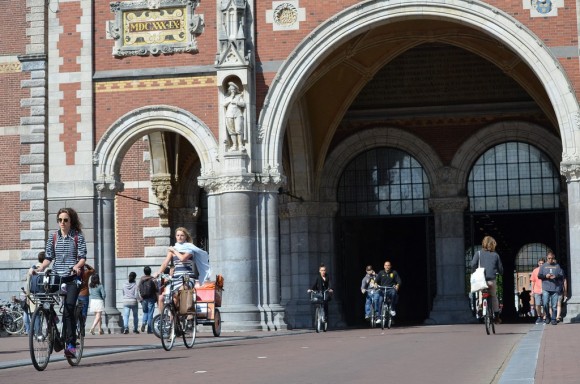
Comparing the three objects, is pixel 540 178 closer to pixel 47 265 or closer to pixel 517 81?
pixel 517 81

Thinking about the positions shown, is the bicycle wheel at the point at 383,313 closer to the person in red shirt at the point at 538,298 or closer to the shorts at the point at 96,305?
the person in red shirt at the point at 538,298

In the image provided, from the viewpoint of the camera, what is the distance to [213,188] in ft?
88.7

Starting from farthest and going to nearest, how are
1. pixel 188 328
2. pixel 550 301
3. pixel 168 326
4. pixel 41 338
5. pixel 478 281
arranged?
pixel 550 301 < pixel 478 281 < pixel 188 328 < pixel 168 326 < pixel 41 338

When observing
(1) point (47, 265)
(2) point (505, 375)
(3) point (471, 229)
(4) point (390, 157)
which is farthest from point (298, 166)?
(2) point (505, 375)

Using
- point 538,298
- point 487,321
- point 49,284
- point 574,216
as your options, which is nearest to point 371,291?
point 538,298

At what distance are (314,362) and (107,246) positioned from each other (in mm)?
14197

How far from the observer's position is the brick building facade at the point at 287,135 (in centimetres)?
2667

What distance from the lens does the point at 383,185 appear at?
33.8 metres

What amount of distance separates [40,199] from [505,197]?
12.2 metres

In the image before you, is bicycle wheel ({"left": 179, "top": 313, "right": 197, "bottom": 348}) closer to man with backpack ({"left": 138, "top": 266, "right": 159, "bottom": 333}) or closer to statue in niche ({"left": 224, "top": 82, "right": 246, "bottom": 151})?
man with backpack ({"left": 138, "top": 266, "right": 159, "bottom": 333})

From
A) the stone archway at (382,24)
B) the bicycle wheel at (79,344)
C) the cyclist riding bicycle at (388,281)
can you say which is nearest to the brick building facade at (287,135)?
the stone archway at (382,24)

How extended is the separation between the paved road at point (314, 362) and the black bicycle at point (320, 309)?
22.1ft

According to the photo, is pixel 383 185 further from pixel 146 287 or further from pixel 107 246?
pixel 146 287

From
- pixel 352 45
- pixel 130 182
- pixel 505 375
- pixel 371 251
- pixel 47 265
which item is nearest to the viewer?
pixel 505 375
